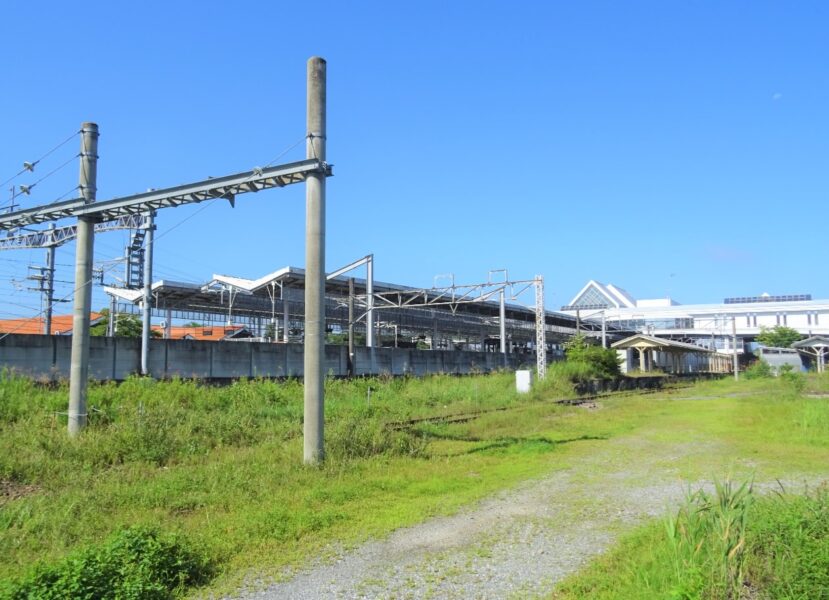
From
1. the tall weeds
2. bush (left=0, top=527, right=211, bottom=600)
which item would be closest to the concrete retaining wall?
bush (left=0, top=527, right=211, bottom=600)

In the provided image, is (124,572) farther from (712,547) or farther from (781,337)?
(781,337)

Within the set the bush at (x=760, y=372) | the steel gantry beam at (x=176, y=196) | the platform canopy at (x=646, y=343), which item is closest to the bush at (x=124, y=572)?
the steel gantry beam at (x=176, y=196)

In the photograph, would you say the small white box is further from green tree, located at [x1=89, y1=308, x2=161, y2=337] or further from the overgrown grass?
green tree, located at [x1=89, y1=308, x2=161, y2=337]

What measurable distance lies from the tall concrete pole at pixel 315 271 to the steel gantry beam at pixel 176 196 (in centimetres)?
33

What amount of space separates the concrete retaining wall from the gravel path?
47.4ft

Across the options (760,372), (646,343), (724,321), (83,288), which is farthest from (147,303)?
(724,321)

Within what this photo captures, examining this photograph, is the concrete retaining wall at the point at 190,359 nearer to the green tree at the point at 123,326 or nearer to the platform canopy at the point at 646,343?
the green tree at the point at 123,326

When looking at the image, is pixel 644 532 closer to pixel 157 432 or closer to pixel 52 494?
pixel 52 494

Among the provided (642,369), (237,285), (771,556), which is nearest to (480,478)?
(771,556)

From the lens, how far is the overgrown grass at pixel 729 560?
460 centimetres

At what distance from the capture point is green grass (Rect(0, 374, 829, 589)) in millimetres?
7207

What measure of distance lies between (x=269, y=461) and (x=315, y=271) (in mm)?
3482

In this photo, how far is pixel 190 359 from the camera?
75.0 feet

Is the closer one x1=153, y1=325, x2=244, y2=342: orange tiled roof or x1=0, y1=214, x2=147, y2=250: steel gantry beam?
x1=0, y1=214, x2=147, y2=250: steel gantry beam
